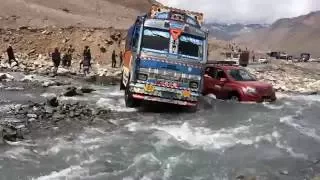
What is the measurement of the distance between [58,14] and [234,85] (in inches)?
1475

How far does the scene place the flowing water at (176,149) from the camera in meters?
11.9

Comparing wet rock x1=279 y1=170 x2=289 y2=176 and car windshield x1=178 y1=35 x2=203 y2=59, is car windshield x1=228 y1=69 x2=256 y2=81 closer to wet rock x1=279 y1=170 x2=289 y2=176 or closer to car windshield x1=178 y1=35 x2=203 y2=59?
car windshield x1=178 y1=35 x2=203 y2=59

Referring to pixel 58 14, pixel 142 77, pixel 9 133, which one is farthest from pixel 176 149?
pixel 58 14

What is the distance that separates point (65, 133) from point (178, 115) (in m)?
5.19

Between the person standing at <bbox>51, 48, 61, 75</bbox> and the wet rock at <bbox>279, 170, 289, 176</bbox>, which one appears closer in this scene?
the wet rock at <bbox>279, 170, 289, 176</bbox>

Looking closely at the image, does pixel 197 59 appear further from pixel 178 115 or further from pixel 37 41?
pixel 37 41

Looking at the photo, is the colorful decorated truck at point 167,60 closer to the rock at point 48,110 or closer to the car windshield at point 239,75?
the rock at point 48,110

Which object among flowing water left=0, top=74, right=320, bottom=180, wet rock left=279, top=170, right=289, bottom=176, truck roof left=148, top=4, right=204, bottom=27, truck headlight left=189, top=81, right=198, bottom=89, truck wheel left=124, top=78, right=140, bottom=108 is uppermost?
truck roof left=148, top=4, right=204, bottom=27

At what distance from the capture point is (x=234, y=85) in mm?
22719

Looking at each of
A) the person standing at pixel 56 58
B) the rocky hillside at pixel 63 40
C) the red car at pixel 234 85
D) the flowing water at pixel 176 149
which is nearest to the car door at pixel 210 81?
the red car at pixel 234 85

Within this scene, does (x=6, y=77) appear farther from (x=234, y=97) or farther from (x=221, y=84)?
(x=234, y=97)

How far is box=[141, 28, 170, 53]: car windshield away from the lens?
1894cm

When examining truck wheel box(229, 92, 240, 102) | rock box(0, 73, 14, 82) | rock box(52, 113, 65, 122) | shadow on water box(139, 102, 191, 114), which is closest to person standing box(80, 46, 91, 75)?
rock box(0, 73, 14, 82)

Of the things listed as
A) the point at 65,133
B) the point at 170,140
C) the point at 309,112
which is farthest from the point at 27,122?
the point at 309,112
